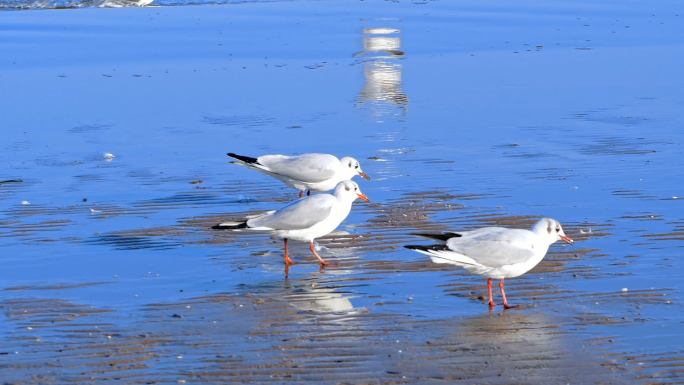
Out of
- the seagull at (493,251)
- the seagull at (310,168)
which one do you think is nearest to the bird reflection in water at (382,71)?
the seagull at (310,168)

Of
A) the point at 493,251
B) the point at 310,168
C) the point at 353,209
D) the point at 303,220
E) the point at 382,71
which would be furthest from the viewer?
the point at 382,71

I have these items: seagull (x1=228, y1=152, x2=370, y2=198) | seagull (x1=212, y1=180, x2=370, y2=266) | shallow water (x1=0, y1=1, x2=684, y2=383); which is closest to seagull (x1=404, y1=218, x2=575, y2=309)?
shallow water (x1=0, y1=1, x2=684, y2=383)

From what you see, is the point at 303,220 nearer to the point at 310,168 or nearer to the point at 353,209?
the point at 353,209

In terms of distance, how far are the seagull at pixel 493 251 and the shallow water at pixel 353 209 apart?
0.28m

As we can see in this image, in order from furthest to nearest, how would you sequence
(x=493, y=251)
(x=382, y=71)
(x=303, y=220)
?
(x=382, y=71)
(x=303, y=220)
(x=493, y=251)

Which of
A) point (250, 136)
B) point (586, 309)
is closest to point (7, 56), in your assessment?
point (250, 136)

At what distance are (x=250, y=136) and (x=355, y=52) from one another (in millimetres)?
7868

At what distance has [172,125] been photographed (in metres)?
14.7

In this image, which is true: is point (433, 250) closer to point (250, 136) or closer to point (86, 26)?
point (250, 136)

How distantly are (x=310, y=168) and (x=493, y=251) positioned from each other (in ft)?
12.2

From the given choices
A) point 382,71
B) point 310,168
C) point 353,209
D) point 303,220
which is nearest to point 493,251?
point 303,220

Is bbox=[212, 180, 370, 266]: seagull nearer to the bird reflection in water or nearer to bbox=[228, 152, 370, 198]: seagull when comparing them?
bbox=[228, 152, 370, 198]: seagull

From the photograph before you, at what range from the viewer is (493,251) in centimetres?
711

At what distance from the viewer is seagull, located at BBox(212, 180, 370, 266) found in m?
8.24
